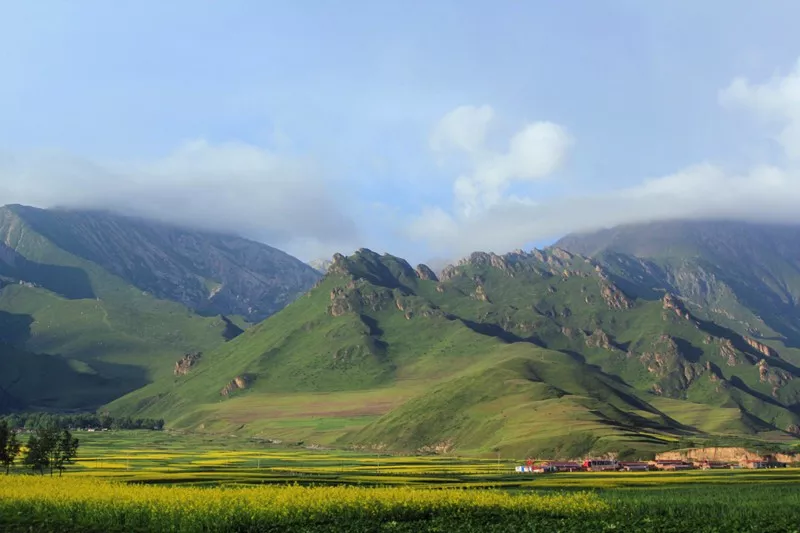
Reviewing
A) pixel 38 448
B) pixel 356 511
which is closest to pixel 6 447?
pixel 38 448

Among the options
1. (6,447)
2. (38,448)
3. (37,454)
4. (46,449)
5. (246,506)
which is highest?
(6,447)

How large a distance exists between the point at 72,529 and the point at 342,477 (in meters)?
90.4

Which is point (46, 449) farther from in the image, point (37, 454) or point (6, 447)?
point (6, 447)

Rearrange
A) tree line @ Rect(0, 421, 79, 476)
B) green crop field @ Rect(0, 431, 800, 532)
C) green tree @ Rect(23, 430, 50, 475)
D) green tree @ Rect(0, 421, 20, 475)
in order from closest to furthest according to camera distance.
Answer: green crop field @ Rect(0, 431, 800, 532) < green tree @ Rect(0, 421, 20, 475) < tree line @ Rect(0, 421, 79, 476) < green tree @ Rect(23, 430, 50, 475)

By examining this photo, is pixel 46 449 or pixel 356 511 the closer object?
pixel 356 511

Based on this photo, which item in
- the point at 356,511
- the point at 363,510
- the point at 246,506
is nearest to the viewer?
the point at 246,506

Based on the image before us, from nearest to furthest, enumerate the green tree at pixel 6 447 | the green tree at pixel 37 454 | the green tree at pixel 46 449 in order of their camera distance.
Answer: the green tree at pixel 6 447, the green tree at pixel 37 454, the green tree at pixel 46 449

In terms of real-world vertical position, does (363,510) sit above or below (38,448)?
below

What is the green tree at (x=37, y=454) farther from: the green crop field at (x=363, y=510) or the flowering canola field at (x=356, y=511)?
the flowering canola field at (x=356, y=511)

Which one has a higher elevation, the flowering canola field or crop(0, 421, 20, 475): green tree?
crop(0, 421, 20, 475): green tree

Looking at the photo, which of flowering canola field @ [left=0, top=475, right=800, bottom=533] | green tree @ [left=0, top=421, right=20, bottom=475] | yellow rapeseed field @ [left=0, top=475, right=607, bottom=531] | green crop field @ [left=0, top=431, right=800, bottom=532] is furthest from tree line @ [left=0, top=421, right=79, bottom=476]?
yellow rapeseed field @ [left=0, top=475, right=607, bottom=531]

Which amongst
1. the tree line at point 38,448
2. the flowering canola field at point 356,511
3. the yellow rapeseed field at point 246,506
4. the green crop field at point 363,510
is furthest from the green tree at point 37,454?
the yellow rapeseed field at point 246,506

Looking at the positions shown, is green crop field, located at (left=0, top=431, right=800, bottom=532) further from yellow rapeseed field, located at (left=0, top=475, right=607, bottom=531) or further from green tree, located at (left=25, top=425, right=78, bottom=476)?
green tree, located at (left=25, top=425, right=78, bottom=476)

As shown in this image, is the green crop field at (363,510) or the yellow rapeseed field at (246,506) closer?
the green crop field at (363,510)
